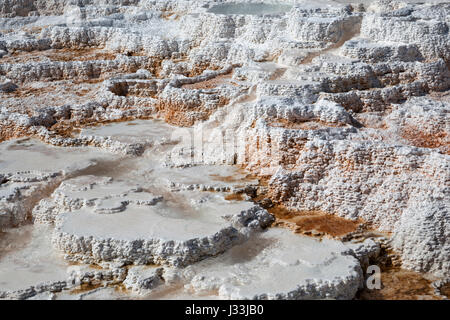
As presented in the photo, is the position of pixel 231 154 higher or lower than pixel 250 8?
lower

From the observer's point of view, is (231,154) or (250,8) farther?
(250,8)

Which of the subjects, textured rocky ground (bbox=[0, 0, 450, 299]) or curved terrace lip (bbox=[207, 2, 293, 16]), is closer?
textured rocky ground (bbox=[0, 0, 450, 299])

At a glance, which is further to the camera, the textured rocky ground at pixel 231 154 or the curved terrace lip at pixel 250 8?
the curved terrace lip at pixel 250 8

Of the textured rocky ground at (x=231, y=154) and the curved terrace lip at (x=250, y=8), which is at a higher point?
the curved terrace lip at (x=250, y=8)

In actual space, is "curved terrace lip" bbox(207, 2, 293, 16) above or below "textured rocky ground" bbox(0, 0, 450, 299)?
above
